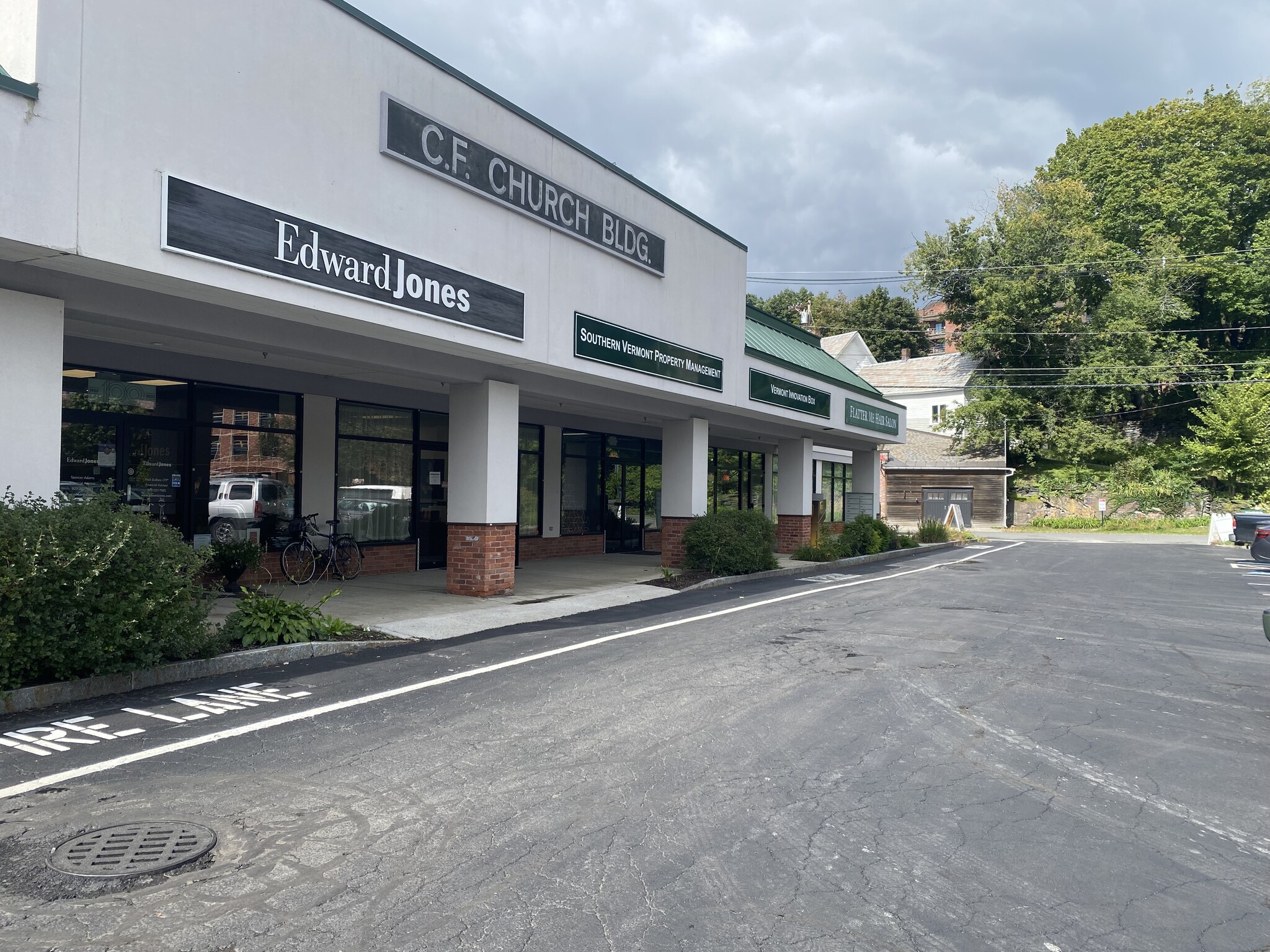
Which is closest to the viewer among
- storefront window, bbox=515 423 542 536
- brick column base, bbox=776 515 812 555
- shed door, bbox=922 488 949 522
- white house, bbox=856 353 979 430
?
storefront window, bbox=515 423 542 536

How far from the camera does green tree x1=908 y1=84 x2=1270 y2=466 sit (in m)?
52.6

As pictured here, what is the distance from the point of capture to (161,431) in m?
→ 13.1

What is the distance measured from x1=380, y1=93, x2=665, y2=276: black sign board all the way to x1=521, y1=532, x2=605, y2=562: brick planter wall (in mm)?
7674

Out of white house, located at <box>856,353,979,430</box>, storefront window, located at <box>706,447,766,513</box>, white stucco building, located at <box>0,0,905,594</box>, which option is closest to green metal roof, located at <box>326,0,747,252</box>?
white stucco building, located at <box>0,0,905,594</box>

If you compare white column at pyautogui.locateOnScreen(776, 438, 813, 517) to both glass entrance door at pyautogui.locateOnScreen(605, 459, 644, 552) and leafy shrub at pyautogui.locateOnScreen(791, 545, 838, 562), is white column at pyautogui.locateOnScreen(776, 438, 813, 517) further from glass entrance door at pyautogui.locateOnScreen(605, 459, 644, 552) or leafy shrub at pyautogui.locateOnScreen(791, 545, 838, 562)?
glass entrance door at pyautogui.locateOnScreen(605, 459, 644, 552)

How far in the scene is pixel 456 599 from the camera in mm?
13562

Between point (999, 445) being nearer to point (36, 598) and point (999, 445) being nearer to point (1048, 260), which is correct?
point (1048, 260)

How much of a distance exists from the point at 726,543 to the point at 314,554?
26.5 feet

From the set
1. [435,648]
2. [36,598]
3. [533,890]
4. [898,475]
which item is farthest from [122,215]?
[898,475]

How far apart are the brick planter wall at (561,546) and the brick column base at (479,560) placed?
6.71m

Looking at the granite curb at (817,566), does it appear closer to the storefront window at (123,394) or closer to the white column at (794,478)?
the white column at (794,478)

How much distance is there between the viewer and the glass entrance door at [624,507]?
2434 cm

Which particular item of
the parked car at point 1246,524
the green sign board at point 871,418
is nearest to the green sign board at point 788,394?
the green sign board at point 871,418

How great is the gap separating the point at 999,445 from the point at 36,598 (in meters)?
54.3
